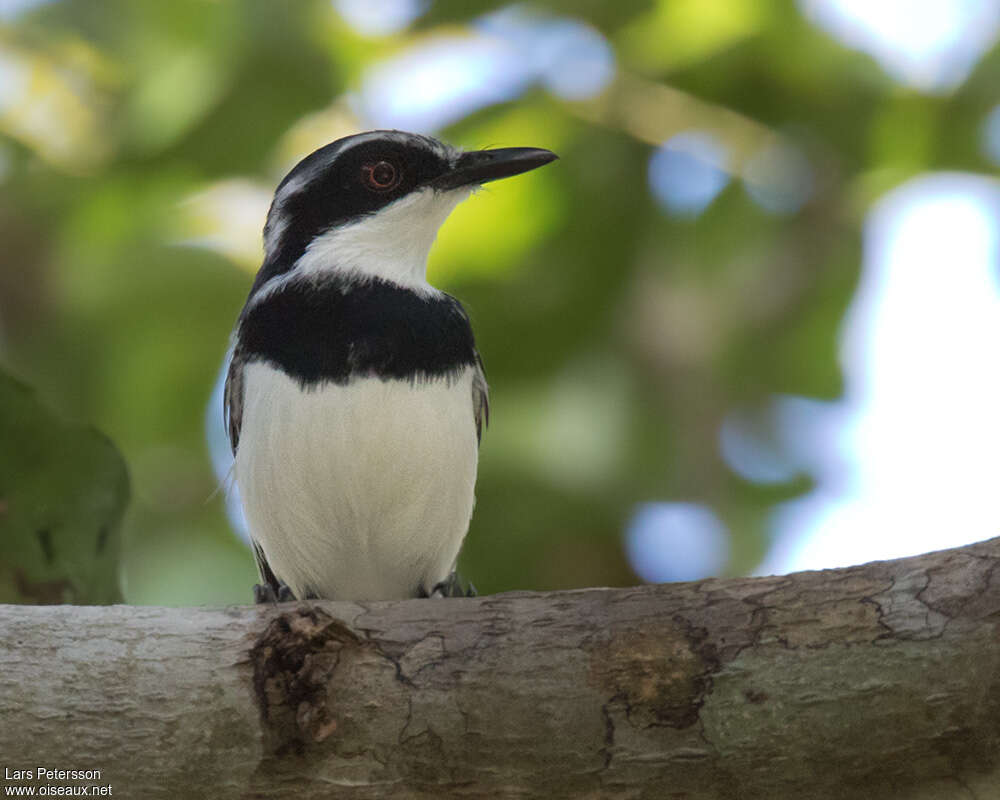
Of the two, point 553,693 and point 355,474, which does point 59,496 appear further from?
point 553,693

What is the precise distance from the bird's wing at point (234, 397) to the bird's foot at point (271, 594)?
58cm

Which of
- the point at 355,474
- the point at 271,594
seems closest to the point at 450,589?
the point at 271,594

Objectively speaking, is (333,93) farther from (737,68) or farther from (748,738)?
(748,738)

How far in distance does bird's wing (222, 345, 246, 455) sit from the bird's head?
41cm

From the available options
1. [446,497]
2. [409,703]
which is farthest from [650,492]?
[409,703]

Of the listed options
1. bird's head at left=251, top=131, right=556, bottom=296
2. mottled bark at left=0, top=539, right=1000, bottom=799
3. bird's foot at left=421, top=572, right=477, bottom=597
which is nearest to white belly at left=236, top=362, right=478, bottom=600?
bird's foot at left=421, top=572, right=477, bottom=597

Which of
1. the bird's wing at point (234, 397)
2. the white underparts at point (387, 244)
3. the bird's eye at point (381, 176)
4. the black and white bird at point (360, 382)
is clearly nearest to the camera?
the black and white bird at point (360, 382)

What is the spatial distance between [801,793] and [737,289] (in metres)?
4.18

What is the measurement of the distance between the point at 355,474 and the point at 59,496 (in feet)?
3.37

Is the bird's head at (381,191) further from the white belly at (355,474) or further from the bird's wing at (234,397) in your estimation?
the white belly at (355,474)

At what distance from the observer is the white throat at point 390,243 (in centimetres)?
537

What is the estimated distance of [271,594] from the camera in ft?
18.4

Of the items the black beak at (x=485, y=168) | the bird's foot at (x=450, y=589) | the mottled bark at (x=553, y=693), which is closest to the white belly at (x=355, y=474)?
the bird's foot at (x=450, y=589)

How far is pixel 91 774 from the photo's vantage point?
3381 millimetres
